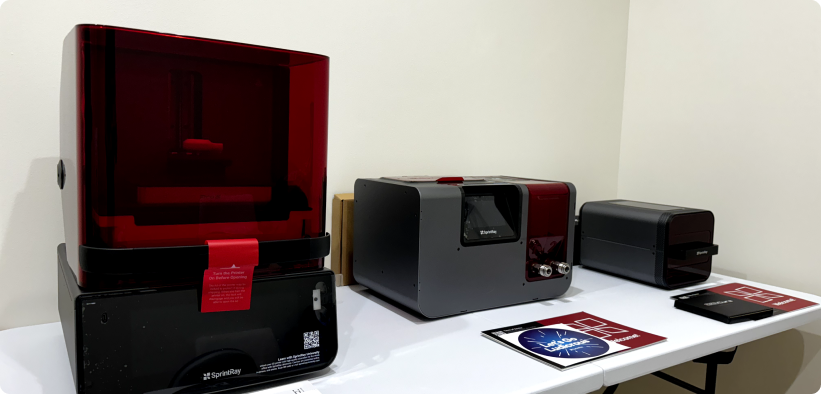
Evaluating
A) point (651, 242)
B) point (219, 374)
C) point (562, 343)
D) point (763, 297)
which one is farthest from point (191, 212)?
point (763, 297)

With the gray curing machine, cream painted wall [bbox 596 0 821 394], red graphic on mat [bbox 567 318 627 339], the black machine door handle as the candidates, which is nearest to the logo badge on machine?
red graphic on mat [bbox 567 318 627 339]

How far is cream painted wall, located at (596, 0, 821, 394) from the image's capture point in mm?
1489

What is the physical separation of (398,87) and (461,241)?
1.80 ft

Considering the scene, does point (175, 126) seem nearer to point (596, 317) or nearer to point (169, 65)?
point (169, 65)

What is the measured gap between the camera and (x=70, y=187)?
0.76m

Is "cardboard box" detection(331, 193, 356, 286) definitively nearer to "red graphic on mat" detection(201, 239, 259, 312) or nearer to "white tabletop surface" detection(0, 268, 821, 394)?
"white tabletop surface" detection(0, 268, 821, 394)

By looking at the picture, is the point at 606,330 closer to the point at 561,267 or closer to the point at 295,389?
the point at 561,267

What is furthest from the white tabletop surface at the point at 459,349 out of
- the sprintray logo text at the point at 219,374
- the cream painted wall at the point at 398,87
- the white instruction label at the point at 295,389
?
the cream painted wall at the point at 398,87

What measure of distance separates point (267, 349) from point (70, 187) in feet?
1.23

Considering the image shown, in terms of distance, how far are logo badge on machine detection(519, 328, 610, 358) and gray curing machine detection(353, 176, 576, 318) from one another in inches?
6.6

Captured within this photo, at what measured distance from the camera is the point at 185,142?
0.75 m

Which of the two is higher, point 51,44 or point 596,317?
point 51,44

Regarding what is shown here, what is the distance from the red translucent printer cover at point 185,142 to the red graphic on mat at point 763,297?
1.09 metres

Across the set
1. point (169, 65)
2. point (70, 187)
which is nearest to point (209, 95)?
point (169, 65)
